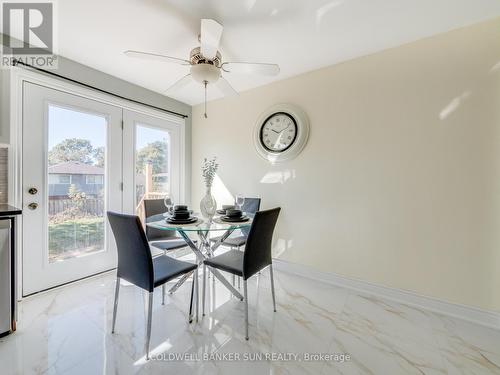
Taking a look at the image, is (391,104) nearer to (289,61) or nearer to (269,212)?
(289,61)

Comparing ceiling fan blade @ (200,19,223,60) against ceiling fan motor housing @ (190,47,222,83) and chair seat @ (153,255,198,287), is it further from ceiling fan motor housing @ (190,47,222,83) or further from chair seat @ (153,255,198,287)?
chair seat @ (153,255,198,287)

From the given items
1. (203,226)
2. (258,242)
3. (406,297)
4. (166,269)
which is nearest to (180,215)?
(203,226)

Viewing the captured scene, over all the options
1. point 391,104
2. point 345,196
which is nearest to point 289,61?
point 391,104

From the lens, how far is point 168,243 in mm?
2352

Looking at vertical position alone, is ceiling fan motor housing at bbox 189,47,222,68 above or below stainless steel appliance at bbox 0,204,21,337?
above

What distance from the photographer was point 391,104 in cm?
210

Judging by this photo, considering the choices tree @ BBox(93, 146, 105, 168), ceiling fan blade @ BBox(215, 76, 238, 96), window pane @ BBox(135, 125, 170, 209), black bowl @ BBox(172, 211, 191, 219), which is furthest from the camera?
window pane @ BBox(135, 125, 170, 209)

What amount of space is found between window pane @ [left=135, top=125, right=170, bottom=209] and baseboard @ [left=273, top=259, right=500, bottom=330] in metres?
2.09

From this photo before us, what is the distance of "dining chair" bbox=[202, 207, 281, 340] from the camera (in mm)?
1614

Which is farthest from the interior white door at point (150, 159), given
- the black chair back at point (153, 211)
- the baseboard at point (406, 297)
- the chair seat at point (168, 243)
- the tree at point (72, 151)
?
the baseboard at point (406, 297)

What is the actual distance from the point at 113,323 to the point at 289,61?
2854 millimetres

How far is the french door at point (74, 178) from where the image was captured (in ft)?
6.86
